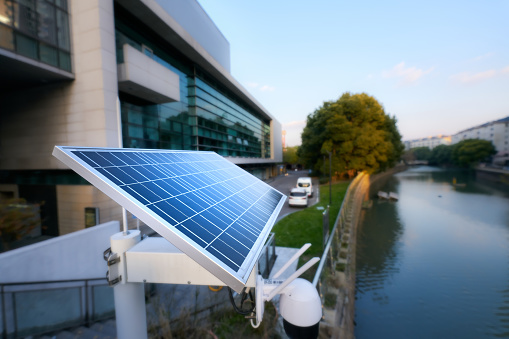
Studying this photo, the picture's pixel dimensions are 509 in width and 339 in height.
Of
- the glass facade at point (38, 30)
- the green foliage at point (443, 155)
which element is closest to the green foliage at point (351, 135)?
the glass facade at point (38, 30)

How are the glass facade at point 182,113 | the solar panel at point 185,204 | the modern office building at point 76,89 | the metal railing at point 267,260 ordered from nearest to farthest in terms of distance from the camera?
the solar panel at point 185,204 → the metal railing at point 267,260 → the modern office building at point 76,89 → the glass facade at point 182,113

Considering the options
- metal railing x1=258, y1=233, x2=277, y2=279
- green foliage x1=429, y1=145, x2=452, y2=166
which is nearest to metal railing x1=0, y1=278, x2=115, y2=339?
metal railing x1=258, y1=233, x2=277, y2=279

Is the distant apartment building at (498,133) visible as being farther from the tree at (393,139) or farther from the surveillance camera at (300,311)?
the surveillance camera at (300,311)

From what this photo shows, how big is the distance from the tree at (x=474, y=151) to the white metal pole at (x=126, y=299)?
108 m

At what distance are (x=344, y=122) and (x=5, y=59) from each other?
38.0m

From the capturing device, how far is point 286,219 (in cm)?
1734

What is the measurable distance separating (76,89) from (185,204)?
12.8 metres

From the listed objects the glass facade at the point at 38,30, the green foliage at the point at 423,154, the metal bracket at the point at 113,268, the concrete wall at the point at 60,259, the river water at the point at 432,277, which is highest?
the glass facade at the point at 38,30

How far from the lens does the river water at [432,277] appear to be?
918 cm

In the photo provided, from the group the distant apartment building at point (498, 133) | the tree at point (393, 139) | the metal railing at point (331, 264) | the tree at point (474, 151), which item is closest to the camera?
the metal railing at point (331, 264)

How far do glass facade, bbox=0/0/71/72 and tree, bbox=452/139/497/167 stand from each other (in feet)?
355

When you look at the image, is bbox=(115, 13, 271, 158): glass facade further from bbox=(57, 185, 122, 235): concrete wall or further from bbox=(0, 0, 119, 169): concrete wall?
bbox=(57, 185, 122, 235): concrete wall

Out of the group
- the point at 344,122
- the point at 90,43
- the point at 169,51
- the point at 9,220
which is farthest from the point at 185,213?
A: the point at 344,122

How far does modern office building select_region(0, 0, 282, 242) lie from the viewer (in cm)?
1037
